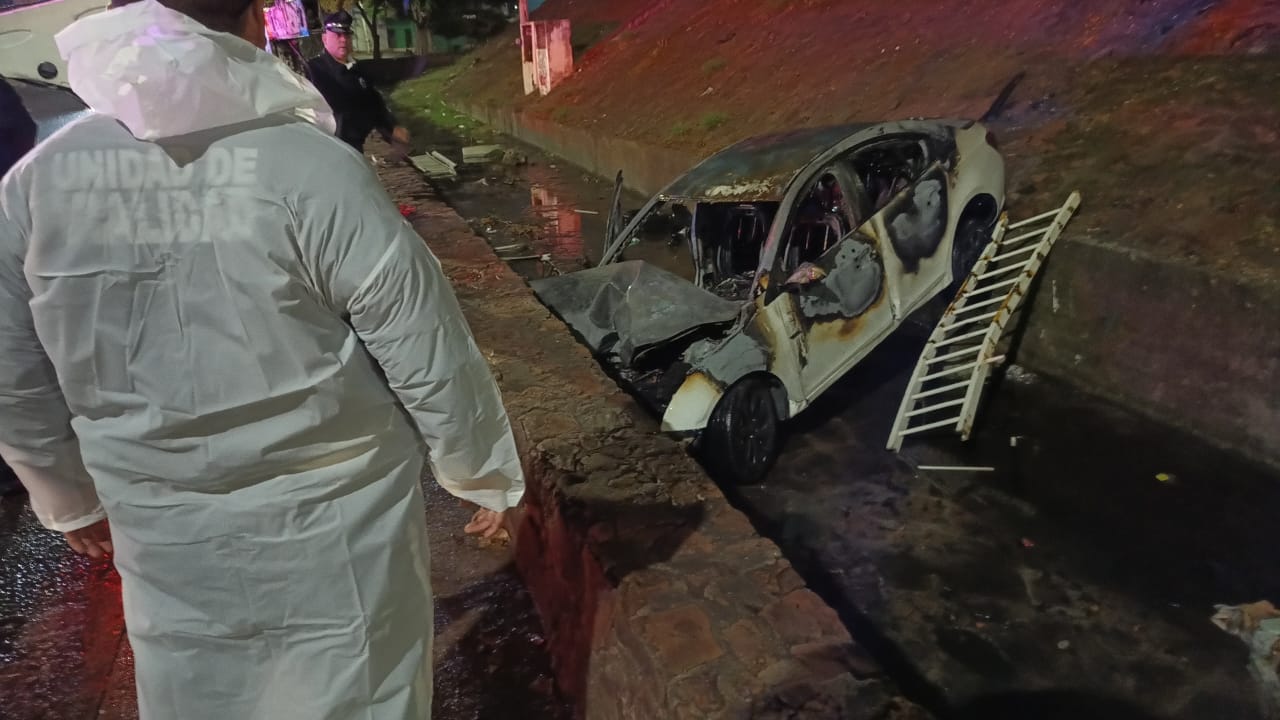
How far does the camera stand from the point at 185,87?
1.32m

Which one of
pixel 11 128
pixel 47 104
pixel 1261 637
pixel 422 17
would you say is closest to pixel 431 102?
pixel 422 17

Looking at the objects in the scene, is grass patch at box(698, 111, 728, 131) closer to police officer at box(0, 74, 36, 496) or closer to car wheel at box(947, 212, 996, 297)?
car wheel at box(947, 212, 996, 297)

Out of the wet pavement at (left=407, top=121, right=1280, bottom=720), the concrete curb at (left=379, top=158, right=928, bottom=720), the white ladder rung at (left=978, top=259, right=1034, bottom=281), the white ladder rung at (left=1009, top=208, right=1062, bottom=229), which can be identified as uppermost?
the white ladder rung at (left=1009, top=208, right=1062, bottom=229)

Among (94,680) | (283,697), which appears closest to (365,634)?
(283,697)

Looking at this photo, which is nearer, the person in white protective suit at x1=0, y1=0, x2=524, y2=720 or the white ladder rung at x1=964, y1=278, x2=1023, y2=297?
the person in white protective suit at x1=0, y1=0, x2=524, y2=720

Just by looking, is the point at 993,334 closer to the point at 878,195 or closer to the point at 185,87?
the point at 878,195

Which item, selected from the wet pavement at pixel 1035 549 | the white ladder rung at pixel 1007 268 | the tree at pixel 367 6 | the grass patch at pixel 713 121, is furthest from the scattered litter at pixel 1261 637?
the tree at pixel 367 6

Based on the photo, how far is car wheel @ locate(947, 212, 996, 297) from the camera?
5.65m

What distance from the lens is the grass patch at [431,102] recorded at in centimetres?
2170

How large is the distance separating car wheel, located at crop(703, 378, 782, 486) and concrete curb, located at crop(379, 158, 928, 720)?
61cm

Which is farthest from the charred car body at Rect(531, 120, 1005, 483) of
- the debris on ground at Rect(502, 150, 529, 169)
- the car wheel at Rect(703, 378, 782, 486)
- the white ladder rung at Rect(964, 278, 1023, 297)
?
the debris on ground at Rect(502, 150, 529, 169)

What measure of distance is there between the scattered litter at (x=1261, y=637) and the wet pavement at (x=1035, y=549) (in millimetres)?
41

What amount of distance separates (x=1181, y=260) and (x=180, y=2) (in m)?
5.07

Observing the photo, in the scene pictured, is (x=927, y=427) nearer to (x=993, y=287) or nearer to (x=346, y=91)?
(x=993, y=287)
